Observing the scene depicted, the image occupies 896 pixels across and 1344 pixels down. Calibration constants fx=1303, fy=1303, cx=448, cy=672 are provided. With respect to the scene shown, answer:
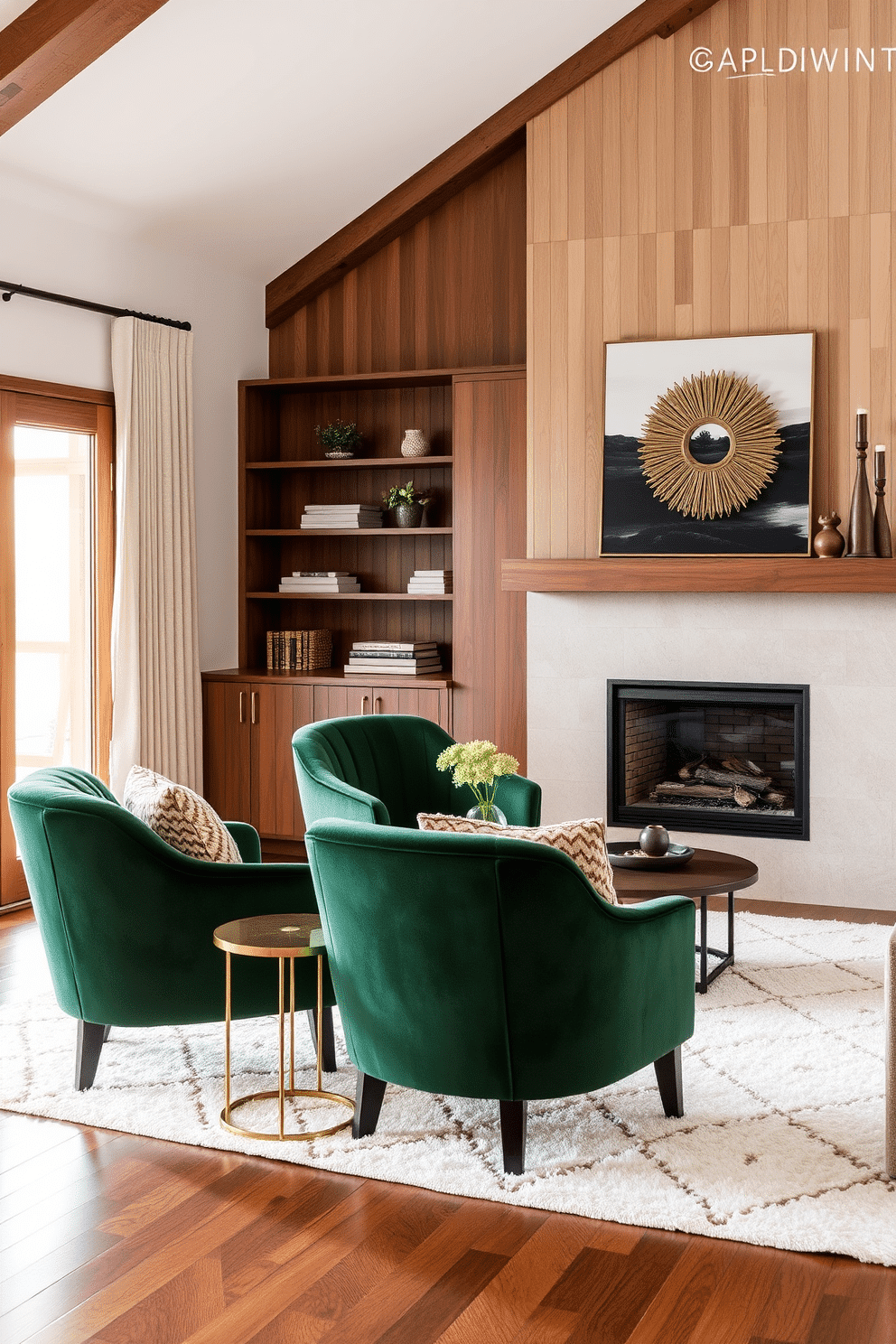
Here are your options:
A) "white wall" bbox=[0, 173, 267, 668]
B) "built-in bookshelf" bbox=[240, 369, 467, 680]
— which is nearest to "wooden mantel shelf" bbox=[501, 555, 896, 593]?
"built-in bookshelf" bbox=[240, 369, 467, 680]

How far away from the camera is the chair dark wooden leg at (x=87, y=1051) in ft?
11.2

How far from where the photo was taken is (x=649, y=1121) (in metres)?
3.18

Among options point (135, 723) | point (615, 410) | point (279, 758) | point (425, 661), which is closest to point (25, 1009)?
point (135, 723)

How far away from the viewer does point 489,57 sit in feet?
18.3

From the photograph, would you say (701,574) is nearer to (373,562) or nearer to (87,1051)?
(373,562)

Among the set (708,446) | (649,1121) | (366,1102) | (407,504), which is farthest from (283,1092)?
(407,504)

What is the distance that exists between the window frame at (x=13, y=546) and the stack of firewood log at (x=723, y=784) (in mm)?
2559

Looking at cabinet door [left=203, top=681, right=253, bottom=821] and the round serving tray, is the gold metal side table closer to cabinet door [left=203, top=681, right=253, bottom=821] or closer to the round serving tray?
the round serving tray

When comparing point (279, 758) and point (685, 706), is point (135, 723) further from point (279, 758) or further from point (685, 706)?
point (685, 706)

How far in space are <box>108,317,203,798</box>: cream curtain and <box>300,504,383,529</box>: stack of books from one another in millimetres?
679

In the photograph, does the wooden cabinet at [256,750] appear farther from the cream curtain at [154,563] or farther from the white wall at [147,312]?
the white wall at [147,312]

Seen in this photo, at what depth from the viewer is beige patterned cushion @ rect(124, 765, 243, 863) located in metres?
3.39

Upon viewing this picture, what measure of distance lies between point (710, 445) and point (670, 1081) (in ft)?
10.2

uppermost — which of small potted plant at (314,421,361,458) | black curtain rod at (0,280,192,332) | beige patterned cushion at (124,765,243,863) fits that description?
black curtain rod at (0,280,192,332)
